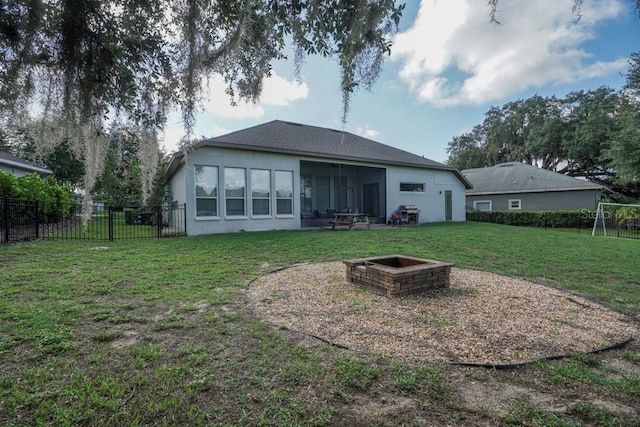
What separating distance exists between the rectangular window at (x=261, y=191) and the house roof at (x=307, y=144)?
0.89 meters

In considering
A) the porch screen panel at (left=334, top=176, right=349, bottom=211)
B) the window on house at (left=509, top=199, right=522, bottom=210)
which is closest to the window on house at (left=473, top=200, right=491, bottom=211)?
the window on house at (left=509, top=199, right=522, bottom=210)

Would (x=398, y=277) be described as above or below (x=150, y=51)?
below

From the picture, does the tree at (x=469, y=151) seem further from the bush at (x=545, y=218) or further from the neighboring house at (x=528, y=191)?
the bush at (x=545, y=218)

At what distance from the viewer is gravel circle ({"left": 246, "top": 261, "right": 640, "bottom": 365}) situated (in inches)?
101

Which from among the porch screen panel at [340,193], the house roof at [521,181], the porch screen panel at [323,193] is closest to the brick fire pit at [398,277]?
the porch screen panel at [323,193]

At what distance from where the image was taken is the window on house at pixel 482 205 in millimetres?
22709

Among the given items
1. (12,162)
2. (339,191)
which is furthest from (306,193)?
(12,162)

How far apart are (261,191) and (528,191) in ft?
→ 60.1

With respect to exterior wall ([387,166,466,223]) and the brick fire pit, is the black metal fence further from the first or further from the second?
exterior wall ([387,166,466,223])

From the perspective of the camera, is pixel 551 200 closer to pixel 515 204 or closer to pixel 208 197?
pixel 515 204

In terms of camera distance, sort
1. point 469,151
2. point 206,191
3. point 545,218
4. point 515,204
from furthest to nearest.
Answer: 1. point 469,151
2. point 515,204
3. point 545,218
4. point 206,191

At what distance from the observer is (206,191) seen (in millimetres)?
10391

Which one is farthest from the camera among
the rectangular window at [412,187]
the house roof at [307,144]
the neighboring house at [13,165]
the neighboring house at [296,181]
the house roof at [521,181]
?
the house roof at [521,181]

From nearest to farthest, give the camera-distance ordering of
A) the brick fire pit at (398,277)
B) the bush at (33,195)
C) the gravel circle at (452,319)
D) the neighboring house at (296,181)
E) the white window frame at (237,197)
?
the gravel circle at (452,319)
the brick fire pit at (398,277)
the bush at (33,195)
the neighboring house at (296,181)
the white window frame at (237,197)
